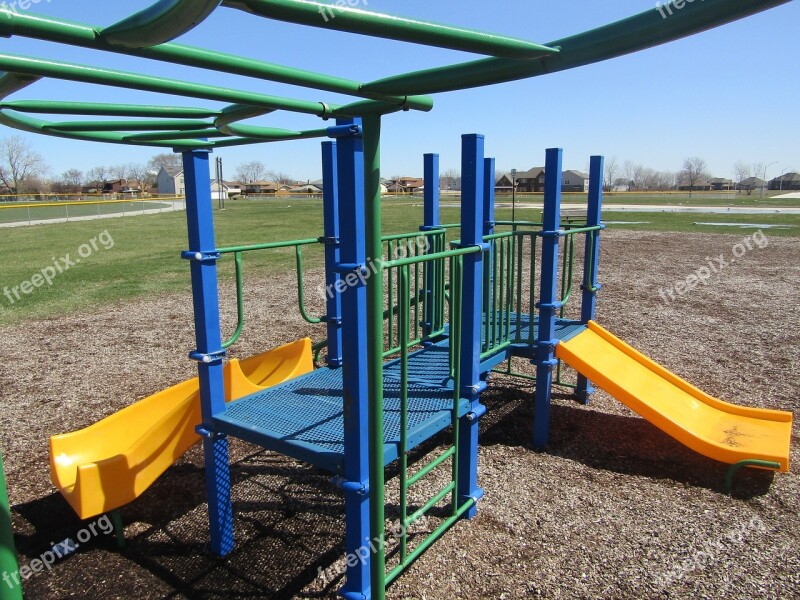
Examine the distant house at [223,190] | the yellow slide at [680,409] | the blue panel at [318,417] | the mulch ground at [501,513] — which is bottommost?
the mulch ground at [501,513]

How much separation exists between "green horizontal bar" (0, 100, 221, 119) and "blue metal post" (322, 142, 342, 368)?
1.16 m

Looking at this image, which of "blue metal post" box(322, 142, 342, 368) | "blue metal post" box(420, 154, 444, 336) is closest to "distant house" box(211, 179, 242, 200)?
"blue metal post" box(420, 154, 444, 336)

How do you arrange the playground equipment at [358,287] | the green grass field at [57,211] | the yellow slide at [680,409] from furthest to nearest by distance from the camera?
the green grass field at [57,211]
the yellow slide at [680,409]
the playground equipment at [358,287]

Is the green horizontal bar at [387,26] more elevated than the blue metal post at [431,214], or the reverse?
the green horizontal bar at [387,26]

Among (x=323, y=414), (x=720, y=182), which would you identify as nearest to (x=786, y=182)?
(x=720, y=182)

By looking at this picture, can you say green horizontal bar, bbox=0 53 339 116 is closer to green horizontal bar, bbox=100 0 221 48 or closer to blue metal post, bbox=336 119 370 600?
blue metal post, bbox=336 119 370 600

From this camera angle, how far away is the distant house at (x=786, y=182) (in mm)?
97938

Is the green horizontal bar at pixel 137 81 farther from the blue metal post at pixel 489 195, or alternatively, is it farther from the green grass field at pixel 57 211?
the green grass field at pixel 57 211

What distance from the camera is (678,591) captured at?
274cm

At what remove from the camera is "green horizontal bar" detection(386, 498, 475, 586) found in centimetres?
268

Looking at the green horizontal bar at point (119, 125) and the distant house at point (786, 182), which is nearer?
the green horizontal bar at point (119, 125)

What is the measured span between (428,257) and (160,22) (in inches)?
64.0

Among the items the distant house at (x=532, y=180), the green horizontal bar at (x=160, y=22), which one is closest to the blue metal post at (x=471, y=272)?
the green horizontal bar at (x=160, y=22)

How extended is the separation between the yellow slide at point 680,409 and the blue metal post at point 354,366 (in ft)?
8.06
